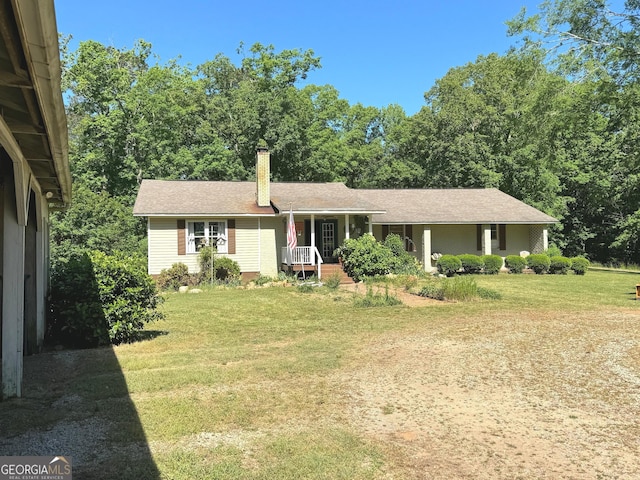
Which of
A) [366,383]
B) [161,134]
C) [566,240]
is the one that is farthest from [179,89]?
[366,383]

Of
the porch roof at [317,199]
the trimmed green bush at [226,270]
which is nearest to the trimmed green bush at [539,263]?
the porch roof at [317,199]

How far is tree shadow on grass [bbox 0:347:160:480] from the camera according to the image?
147 inches

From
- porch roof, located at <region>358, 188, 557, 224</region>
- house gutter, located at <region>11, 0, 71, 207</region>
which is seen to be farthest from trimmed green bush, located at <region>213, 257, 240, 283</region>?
house gutter, located at <region>11, 0, 71, 207</region>

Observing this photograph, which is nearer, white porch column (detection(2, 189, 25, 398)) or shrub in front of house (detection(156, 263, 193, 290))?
white porch column (detection(2, 189, 25, 398))

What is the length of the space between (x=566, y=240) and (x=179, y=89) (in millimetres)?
28674

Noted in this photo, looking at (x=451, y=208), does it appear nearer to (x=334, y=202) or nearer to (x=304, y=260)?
(x=334, y=202)

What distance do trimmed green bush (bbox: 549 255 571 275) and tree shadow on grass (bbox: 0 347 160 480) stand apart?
2209 cm

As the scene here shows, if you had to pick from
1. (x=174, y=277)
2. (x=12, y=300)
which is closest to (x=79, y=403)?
(x=12, y=300)

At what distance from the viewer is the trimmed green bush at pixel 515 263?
23.6m

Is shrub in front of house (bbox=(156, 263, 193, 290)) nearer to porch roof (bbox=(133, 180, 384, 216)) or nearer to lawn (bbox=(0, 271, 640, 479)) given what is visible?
porch roof (bbox=(133, 180, 384, 216))

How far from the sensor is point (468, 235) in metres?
25.5

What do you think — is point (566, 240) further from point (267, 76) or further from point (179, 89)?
point (179, 89)

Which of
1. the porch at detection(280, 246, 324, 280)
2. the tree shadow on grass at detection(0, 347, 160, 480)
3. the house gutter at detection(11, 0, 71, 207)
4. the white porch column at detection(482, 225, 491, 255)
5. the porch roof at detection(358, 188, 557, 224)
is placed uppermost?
the porch roof at detection(358, 188, 557, 224)

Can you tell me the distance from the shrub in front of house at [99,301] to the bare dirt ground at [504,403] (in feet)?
13.2
